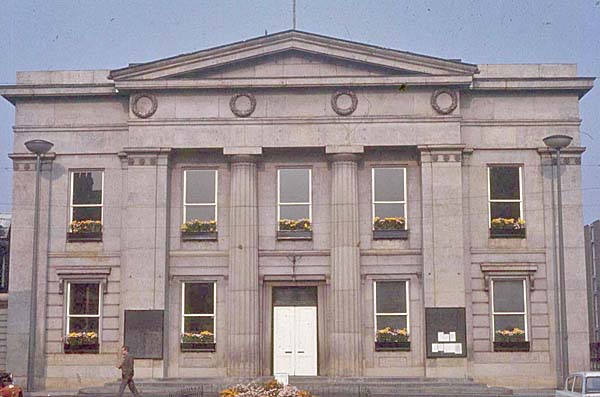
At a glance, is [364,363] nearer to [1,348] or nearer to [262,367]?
[262,367]

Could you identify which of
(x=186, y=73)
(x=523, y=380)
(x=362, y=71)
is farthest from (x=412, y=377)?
(x=186, y=73)

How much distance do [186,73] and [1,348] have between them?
13954 millimetres

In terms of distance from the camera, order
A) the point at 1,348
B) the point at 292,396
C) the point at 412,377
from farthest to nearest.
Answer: the point at 1,348, the point at 412,377, the point at 292,396

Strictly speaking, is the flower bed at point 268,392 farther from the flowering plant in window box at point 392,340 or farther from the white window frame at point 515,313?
the white window frame at point 515,313

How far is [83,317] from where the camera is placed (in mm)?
40094

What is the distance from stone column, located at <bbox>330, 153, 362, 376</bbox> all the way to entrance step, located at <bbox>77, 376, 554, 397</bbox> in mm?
1073

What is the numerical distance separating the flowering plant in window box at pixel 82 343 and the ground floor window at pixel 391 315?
36.3 ft

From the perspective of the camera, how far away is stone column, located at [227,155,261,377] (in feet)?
128

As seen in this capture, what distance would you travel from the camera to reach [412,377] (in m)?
38.6

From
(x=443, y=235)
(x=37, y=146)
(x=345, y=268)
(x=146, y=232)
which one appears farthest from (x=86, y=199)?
(x=443, y=235)

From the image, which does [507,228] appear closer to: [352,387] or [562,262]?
[562,262]

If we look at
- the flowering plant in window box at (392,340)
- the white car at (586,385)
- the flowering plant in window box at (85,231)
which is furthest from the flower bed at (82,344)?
the white car at (586,385)

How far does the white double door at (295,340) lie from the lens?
39.8 metres

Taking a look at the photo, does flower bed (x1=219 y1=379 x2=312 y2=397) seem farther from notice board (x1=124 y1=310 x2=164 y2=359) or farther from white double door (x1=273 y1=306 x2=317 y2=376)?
white double door (x1=273 y1=306 x2=317 y2=376)
